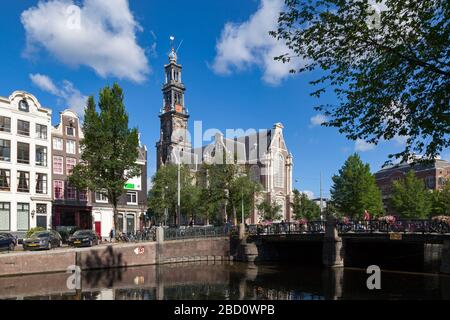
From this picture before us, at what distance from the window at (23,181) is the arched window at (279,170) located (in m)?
50.6

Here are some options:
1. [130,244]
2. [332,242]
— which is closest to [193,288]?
[130,244]

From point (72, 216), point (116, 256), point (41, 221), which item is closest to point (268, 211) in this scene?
point (72, 216)

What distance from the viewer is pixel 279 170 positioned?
87000mm

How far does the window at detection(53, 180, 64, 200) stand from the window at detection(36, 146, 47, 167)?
2.61 m

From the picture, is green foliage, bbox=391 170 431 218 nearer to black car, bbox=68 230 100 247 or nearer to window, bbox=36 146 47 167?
black car, bbox=68 230 100 247

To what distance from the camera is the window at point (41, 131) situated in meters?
47.1

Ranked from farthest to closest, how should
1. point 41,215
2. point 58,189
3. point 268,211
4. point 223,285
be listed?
point 268,211 → point 58,189 → point 41,215 → point 223,285

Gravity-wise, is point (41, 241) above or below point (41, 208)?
below

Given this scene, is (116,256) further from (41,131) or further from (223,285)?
(41,131)

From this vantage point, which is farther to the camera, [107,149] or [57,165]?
[57,165]

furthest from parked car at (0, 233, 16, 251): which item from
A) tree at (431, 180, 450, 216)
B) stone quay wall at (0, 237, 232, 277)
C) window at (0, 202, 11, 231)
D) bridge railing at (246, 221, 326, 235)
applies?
tree at (431, 180, 450, 216)

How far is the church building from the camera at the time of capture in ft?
278

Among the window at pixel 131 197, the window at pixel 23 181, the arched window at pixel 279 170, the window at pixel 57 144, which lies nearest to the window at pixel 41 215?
the window at pixel 23 181

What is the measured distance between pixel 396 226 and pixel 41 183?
36.7m
